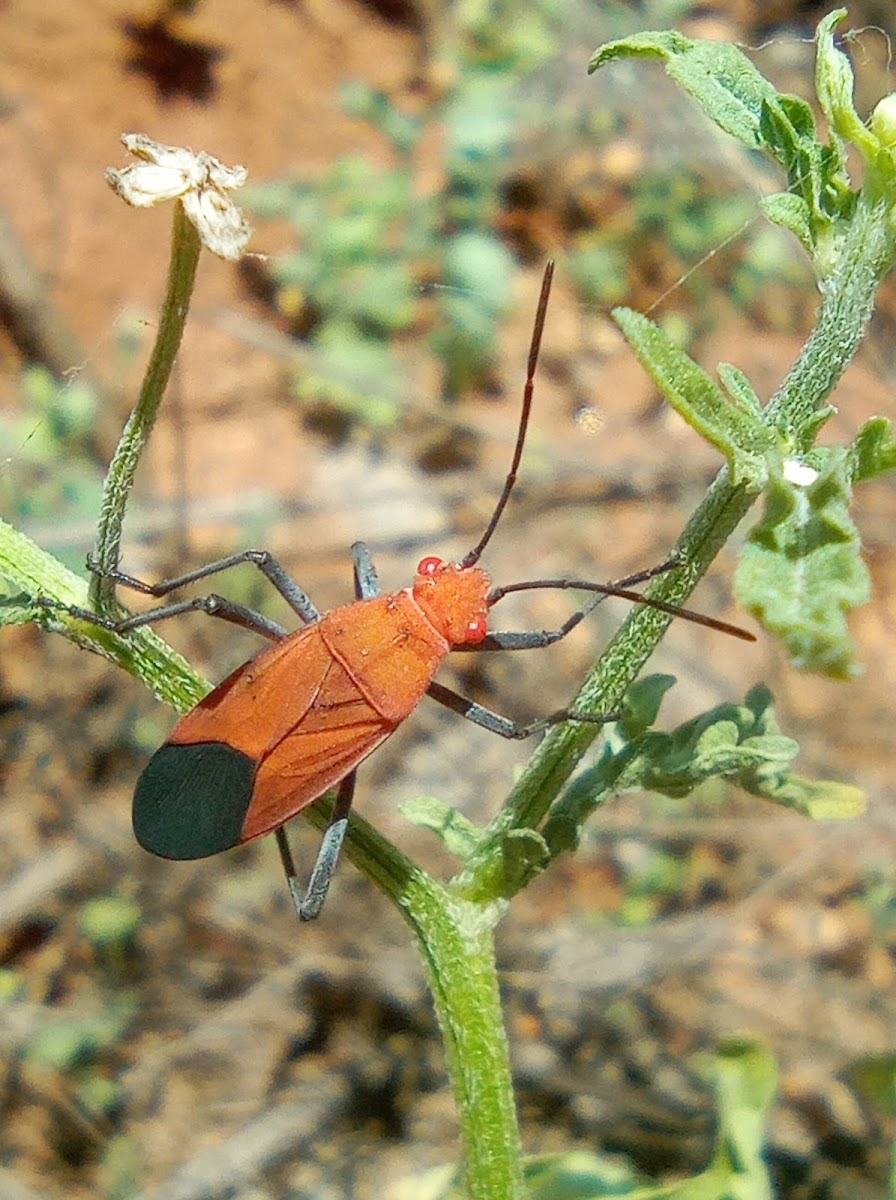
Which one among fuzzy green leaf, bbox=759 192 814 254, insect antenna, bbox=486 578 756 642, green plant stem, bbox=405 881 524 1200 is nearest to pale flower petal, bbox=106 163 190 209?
fuzzy green leaf, bbox=759 192 814 254

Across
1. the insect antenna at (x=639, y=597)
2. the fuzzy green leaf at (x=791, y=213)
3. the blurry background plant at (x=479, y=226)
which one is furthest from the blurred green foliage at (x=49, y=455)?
the fuzzy green leaf at (x=791, y=213)

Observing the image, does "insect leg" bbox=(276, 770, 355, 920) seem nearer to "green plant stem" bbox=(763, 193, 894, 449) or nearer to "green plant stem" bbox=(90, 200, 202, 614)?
"green plant stem" bbox=(90, 200, 202, 614)

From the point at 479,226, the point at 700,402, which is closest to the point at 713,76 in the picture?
the point at 700,402

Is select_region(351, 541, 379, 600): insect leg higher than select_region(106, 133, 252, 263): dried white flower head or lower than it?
higher

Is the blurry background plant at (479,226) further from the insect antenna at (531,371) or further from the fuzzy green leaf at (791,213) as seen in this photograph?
the fuzzy green leaf at (791,213)

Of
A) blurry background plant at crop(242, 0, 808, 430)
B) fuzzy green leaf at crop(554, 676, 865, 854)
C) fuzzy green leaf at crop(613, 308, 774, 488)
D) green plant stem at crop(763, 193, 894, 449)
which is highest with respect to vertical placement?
blurry background plant at crop(242, 0, 808, 430)

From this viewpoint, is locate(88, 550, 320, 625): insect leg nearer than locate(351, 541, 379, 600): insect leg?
Yes
